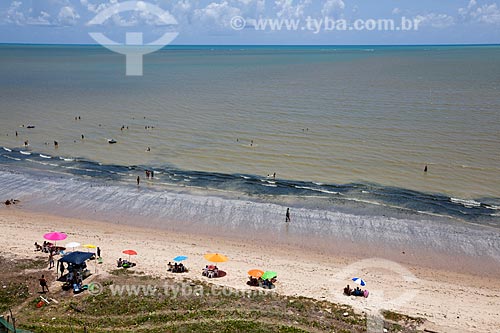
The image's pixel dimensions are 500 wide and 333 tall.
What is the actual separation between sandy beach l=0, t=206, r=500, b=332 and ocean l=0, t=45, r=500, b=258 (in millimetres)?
2967

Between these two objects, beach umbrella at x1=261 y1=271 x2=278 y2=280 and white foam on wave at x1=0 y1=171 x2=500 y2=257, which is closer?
beach umbrella at x1=261 y1=271 x2=278 y2=280

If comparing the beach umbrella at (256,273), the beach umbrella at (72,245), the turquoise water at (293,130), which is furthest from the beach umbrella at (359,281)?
the turquoise water at (293,130)

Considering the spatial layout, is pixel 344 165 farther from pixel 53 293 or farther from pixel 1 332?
pixel 1 332

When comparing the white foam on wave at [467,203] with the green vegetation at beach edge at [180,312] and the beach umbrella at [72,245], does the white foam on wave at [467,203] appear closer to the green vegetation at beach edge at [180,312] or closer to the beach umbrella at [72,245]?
the green vegetation at beach edge at [180,312]

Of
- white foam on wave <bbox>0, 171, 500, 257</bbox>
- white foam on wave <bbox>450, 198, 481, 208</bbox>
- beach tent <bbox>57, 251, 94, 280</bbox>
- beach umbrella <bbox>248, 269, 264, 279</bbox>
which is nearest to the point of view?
beach tent <bbox>57, 251, 94, 280</bbox>

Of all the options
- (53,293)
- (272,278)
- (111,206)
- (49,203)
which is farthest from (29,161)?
(272,278)

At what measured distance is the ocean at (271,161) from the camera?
36719mm

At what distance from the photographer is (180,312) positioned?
840 inches

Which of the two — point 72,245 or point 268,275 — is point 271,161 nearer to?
point 268,275

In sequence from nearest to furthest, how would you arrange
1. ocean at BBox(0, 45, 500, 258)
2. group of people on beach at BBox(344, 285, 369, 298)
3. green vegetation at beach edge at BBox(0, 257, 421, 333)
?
green vegetation at beach edge at BBox(0, 257, 421, 333), group of people on beach at BBox(344, 285, 369, 298), ocean at BBox(0, 45, 500, 258)

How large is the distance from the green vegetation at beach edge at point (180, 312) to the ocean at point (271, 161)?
1120 cm

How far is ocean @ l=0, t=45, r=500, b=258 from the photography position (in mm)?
36719

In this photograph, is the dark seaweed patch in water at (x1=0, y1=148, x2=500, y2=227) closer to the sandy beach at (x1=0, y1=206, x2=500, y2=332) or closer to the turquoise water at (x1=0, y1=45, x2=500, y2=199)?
the turquoise water at (x1=0, y1=45, x2=500, y2=199)

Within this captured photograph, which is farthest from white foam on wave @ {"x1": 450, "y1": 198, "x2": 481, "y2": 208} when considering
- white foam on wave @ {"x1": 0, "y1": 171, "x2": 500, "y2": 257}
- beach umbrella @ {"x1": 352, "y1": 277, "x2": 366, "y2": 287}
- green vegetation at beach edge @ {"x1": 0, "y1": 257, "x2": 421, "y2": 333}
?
green vegetation at beach edge @ {"x1": 0, "y1": 257, "x2": 421, "y2": 333}
